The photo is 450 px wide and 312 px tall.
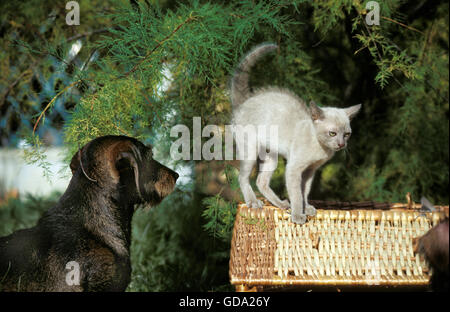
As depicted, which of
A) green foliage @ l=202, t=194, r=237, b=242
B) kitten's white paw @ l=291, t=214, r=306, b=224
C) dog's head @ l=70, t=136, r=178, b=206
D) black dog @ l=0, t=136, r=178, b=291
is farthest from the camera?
green foliage @ l=202, t=194, r=237, b=242

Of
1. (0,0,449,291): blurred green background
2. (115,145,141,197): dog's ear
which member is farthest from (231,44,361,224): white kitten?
(115,145,141,197): dog's ear

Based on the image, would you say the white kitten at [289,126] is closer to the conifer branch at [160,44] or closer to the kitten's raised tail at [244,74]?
the kitten's raised tail at [244,74]

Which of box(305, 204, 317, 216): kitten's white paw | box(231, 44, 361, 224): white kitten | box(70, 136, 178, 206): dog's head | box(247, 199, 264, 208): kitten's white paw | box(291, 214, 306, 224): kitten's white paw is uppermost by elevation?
box(231, 44, 361, 224): white kitten

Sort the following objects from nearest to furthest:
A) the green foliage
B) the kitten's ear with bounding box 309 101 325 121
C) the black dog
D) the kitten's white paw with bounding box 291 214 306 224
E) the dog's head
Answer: the black dog, the dog's head, the kitten's white paw with bounding box 291 214 306 224, the kitten's ear with bounding box 309 101 325 121, the green foliage

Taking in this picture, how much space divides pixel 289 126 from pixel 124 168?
72 cm

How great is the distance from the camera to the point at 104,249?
1.33m

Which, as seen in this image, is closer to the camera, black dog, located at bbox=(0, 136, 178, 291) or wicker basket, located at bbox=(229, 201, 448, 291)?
black dog, located at bbox=(0, 136, 178, 291)

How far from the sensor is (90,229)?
1354mm

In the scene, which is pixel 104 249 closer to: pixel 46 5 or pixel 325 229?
pixel 325 229

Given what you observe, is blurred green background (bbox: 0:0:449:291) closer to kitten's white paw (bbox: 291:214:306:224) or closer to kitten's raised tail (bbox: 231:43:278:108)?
kitten's raised tail (bbox: 231:43:278:108)

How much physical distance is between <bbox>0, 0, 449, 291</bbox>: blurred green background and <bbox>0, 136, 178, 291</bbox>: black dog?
0.58 ft

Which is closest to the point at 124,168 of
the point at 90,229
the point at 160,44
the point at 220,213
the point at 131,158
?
the point at 131,158

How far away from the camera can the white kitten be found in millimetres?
1676

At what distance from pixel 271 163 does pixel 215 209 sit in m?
0.33
